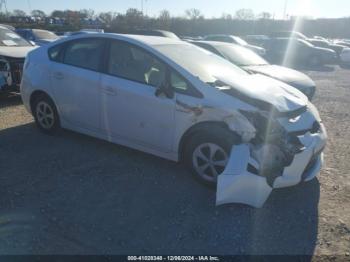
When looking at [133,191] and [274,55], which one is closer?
[133,191]

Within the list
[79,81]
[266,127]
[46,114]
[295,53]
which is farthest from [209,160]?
[295,53]

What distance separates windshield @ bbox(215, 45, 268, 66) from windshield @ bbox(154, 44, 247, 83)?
128 inches

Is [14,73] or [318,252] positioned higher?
[14,73]

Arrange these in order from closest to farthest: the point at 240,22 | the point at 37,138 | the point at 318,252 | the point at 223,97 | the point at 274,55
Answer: the point at 318,252 → the point at 223,97 → the point at 37,138 → the point at 274,55 → the point at 240,22

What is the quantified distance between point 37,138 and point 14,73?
107 inches

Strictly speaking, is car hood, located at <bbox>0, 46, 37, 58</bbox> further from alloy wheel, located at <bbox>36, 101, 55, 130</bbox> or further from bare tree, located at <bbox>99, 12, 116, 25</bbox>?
bare tree, located at <bbox>99, 12, 116, 25</bbox>

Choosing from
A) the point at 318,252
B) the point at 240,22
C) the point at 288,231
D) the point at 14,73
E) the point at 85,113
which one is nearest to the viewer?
the point at 318,252

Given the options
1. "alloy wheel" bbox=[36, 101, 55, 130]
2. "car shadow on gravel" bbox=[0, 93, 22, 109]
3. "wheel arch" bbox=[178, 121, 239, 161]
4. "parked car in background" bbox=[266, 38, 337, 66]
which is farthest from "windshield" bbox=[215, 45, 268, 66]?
"parked car in background" bbox=[266, 38, 337, 66]

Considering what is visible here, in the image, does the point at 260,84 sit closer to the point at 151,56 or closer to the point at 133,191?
the point at 151,56

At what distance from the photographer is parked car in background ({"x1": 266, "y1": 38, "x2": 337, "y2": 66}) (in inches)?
775

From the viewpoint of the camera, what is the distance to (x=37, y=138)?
5508 mm

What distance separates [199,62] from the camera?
4.57 metres

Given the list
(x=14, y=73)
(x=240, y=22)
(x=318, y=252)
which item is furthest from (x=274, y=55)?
(x=240, y=22)

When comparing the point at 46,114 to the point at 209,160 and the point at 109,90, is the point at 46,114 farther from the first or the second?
the point at 209,160
